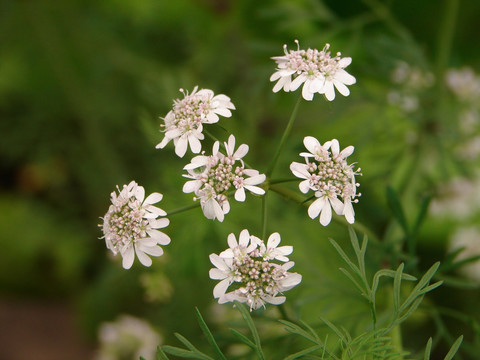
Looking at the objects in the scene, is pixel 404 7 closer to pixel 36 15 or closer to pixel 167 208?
pixel 167 208

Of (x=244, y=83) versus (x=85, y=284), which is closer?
(x=244, y=83)

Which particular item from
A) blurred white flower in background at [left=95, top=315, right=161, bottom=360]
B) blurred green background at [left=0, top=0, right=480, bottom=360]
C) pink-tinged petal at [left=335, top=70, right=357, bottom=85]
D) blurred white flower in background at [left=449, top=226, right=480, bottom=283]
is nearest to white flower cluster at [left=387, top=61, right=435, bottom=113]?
blurred green background at [left=0, top=0, right=480, bottom=360]

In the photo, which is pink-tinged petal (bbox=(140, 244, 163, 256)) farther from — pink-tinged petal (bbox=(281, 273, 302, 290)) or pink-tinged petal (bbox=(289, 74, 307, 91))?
pink-tinged petal (bbox=(289, 74, 307, 91))

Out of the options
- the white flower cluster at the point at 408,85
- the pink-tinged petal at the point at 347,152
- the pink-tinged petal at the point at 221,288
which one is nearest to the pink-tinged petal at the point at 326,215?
the pink-tinged petal at the point at 347,152

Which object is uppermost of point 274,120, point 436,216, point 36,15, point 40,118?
point 36,15

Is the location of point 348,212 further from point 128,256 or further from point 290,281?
point 128,256

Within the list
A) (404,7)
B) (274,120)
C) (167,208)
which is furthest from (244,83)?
(167,208)

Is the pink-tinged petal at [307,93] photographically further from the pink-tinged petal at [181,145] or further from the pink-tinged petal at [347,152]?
the pink-tinged petal at [181,145]

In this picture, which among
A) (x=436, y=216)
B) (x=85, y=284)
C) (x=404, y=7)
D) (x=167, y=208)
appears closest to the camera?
(x=167, y=208)
